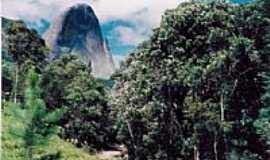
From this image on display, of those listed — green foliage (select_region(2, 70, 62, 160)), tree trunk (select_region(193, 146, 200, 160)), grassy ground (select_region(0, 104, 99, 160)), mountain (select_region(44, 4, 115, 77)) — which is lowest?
tree trunk (select_region(193, 146, 200, 160))

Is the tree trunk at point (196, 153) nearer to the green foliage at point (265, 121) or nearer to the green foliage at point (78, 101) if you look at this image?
the green foliage at point (265, 121)

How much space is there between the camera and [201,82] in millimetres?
23859

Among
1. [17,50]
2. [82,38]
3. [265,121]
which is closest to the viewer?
[265,121]

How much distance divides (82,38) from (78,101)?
81122 mm

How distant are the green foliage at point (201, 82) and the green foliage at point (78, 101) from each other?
11968 millimetres

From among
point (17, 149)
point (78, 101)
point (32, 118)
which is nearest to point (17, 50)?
point (78, 101)

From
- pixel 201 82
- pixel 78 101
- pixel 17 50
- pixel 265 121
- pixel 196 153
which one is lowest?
pixel 196 153

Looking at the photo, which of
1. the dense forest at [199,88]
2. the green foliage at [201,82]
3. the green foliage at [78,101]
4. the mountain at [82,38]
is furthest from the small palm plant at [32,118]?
the mountain at [82,38]

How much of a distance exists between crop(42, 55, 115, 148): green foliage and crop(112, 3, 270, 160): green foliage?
11968mm

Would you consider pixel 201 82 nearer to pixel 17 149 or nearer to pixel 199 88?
pixel 199 88

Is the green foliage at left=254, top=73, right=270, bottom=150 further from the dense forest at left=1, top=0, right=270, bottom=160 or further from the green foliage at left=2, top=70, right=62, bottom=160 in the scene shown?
the green foliage at left=2, top=70, right=62, bottom=160

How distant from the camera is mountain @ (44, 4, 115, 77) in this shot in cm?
11306

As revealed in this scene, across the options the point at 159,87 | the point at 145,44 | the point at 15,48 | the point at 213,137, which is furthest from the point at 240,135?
the point at 15,48

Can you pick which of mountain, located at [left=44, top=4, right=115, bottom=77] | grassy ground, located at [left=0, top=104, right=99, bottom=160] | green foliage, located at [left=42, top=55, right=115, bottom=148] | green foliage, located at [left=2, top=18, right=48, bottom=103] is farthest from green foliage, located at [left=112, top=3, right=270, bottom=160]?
mountain, located at [left=44, top=4, right=115, bottom=77]
